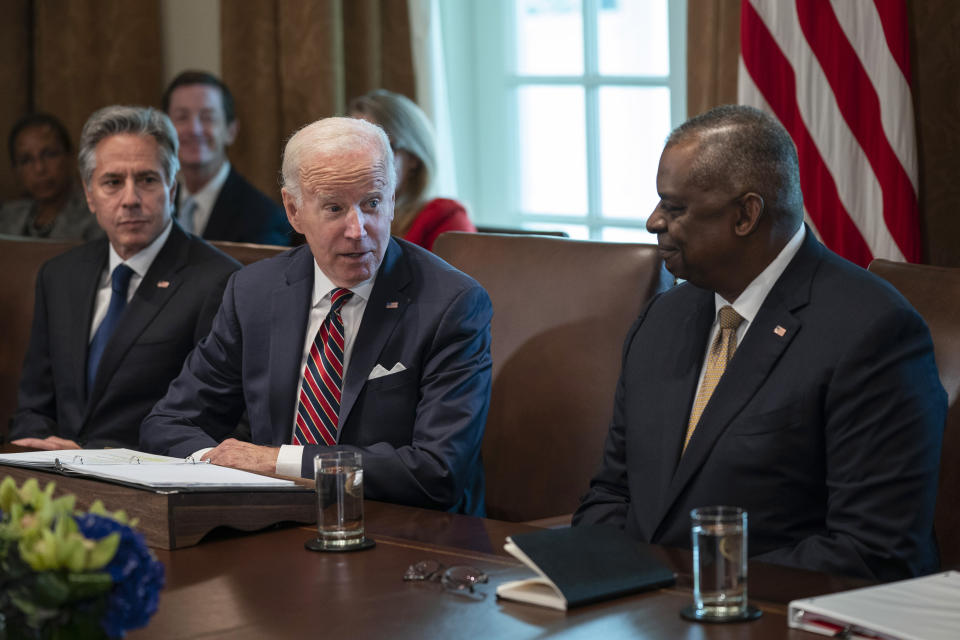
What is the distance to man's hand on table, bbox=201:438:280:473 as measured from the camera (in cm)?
239

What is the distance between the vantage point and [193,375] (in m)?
2.79

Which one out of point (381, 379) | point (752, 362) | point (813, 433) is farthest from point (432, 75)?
point (813, 433)

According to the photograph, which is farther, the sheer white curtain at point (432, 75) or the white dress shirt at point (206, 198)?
the white dress shirt at point (206, 198)

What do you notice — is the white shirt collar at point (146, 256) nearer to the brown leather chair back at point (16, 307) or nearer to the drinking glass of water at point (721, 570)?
the brown leather chair back at point (16, 307)

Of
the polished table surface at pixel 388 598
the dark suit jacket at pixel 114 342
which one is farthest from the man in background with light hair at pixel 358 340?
the polished table surface at pixel 388 598

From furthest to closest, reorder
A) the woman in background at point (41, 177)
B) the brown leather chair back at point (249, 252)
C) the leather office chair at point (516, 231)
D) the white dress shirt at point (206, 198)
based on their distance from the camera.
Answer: the woman in background at point (41, 177) < the white dress shirt at point (206, 198) < the leather office chair at point (516, 231) < the brown leather chair back at point (249, 252)

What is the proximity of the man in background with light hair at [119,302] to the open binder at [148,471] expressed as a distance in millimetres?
905

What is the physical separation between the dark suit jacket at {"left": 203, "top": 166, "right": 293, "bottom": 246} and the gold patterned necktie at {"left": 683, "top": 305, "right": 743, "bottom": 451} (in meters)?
2.65

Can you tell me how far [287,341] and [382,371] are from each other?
23 cm

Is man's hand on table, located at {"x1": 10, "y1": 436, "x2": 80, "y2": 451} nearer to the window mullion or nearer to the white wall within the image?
the window mullion

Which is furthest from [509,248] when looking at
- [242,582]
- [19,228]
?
[19,228]

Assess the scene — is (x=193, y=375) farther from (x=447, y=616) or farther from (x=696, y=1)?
(x=696, y=1)

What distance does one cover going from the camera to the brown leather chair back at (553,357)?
2795 mm

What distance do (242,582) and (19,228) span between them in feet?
13.1
